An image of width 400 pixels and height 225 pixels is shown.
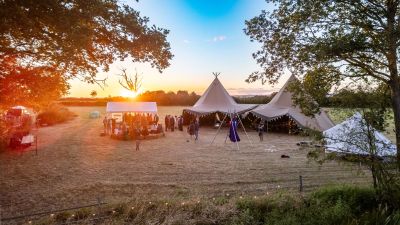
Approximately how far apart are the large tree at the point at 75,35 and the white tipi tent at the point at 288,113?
12.8 meters

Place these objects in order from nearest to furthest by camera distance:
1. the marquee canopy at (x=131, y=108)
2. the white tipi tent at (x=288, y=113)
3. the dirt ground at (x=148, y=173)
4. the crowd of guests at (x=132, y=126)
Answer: the dirt ground at (x=148, y=173), the crowd of guests at (x=132, y=126), the white tipi tent at (x=288, y=113), the marquee canopy at (x=131, y=108)

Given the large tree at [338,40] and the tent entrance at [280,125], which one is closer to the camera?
the large tree at [338,40]

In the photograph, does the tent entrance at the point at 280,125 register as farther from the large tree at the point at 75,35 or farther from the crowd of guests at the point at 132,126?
the large tree at the point at 75,35

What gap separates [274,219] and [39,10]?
5.54 meters

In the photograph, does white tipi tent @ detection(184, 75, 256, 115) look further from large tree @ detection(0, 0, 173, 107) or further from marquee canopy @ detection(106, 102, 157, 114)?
large tree @ detection(0, 0, 173, 107)

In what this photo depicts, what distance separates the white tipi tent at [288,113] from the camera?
1928 centimetres

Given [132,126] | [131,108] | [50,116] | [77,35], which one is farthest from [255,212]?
[50,116]

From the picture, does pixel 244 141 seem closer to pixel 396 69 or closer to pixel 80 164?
pixel 80 164

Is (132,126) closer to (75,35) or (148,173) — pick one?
(148,173)

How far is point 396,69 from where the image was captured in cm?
749

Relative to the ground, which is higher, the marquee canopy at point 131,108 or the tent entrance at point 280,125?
the marquee canopy at point 131,108

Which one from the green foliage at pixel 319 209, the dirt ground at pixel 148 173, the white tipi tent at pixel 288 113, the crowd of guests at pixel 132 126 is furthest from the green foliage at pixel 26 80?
the white tipi tent at pixel 288 113

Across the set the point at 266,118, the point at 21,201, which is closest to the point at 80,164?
the point at 21,201

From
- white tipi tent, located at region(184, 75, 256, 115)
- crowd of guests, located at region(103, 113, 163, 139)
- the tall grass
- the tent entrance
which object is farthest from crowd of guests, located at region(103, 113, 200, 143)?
the tall grass
